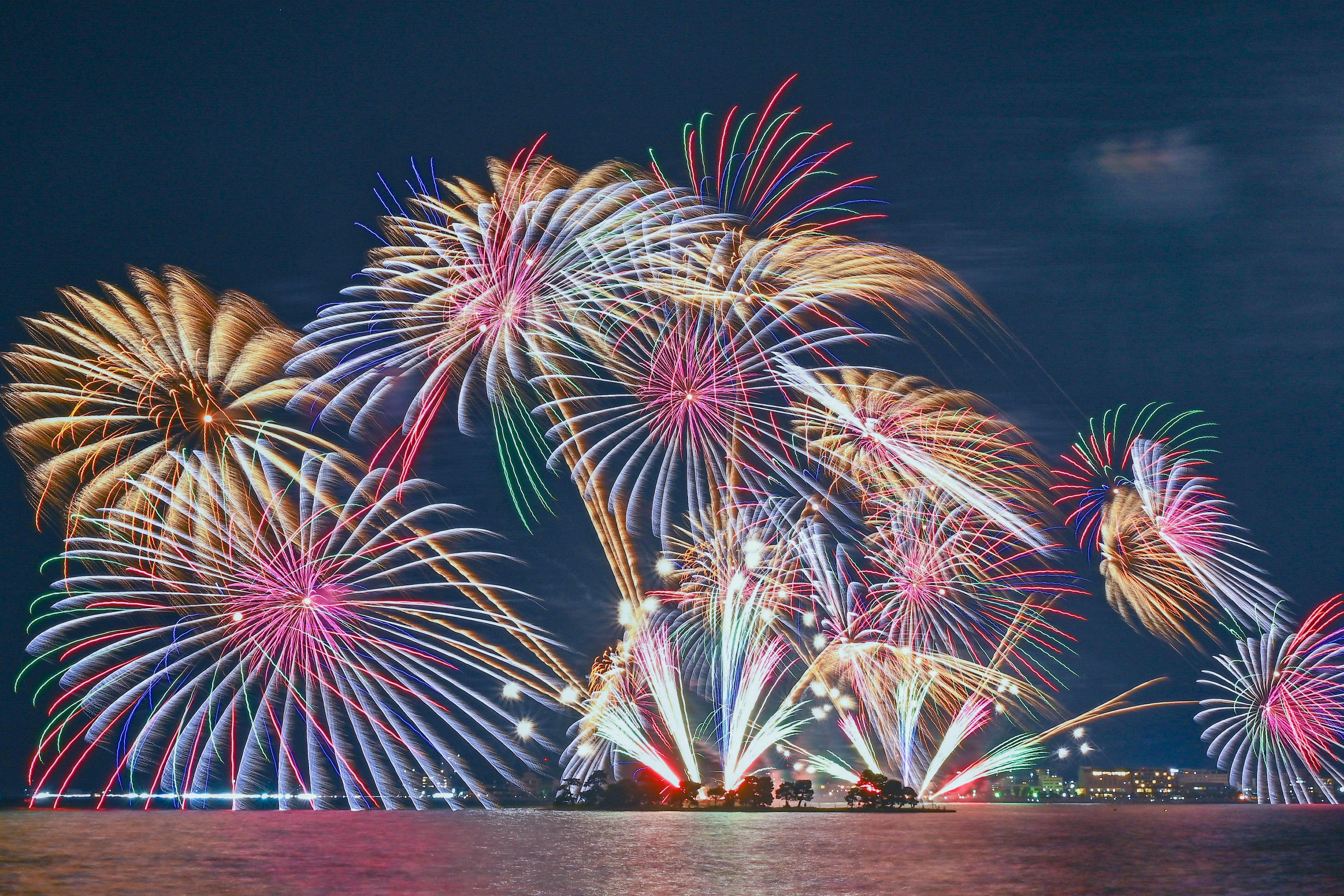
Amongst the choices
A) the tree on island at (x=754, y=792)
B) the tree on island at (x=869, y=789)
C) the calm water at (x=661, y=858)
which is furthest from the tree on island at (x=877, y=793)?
the tree on island at (x=754, y=792)

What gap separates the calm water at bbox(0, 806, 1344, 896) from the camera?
3077 centimetres

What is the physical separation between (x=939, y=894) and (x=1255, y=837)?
53.6 m

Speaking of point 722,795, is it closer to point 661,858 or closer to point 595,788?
point 595,788

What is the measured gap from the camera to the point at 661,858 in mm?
39031

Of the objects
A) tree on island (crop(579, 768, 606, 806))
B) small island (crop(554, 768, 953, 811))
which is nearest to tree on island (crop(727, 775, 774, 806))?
small island (crop(554, 768, 953, 811))

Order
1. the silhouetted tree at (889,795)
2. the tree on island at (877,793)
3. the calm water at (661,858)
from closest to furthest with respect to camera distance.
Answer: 1. the calm water at (661,858)
2. the tree on island at (877,793)
3. the silhouetted tree at (889,795)

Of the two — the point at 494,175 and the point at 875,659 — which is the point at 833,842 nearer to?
the point at 875,659

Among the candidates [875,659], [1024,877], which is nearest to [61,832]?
[875,659]

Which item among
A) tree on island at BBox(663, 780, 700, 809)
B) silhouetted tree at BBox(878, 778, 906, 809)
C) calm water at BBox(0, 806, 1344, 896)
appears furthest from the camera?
silhouetted tree at BBox(878, 778, 906, 809)

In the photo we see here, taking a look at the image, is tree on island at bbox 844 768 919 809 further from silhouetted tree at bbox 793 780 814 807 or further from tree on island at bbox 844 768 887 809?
silhouetted tree at bbox 793 780 814 807

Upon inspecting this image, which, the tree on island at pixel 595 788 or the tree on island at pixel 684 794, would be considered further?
the tree on island at pixel 595 788

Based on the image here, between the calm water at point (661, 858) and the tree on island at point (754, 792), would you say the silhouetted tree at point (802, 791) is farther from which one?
the calm water at point (661, 858)

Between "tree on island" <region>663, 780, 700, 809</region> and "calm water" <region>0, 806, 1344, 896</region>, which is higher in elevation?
"tree on island" <region>663, 780, 700, 809</region>

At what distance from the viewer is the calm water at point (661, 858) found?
3077 centimetres
